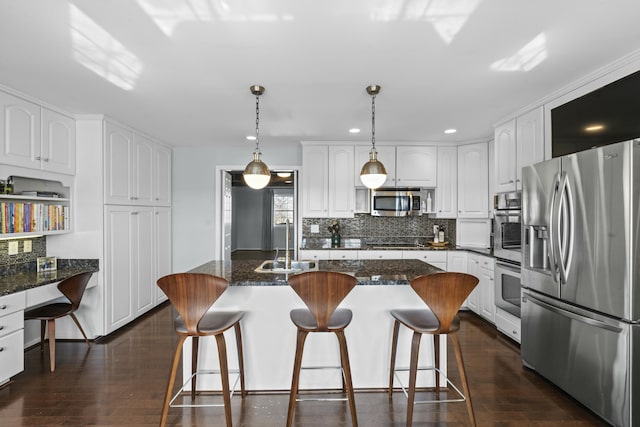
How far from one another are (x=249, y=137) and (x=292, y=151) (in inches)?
33.8

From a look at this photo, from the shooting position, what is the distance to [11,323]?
2514mm

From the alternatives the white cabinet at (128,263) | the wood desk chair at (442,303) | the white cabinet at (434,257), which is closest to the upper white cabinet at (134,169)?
the white cabinet at (128,263)

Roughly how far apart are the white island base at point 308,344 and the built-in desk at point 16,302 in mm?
1339

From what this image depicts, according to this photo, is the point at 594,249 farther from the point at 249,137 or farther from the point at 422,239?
the point at 249,137

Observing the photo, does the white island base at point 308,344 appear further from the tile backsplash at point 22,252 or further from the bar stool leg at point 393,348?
the tile backsplash at point 22,252

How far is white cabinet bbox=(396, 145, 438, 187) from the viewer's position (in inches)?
189

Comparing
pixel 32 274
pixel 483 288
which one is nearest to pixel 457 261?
pixel 483 288

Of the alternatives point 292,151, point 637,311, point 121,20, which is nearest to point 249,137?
point 292,151

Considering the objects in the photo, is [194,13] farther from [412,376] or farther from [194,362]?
[412,376]

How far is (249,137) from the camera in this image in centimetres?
449

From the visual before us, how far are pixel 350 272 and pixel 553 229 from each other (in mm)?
1515

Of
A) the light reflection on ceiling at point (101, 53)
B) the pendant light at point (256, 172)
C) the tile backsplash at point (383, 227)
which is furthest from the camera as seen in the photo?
the tile backsplash at point (383, 227)

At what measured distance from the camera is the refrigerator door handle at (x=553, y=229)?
2408 millimetres

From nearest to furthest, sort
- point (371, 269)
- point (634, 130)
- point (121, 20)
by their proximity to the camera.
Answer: point (121, 20) < point (634, 130) < point (371, 269)
